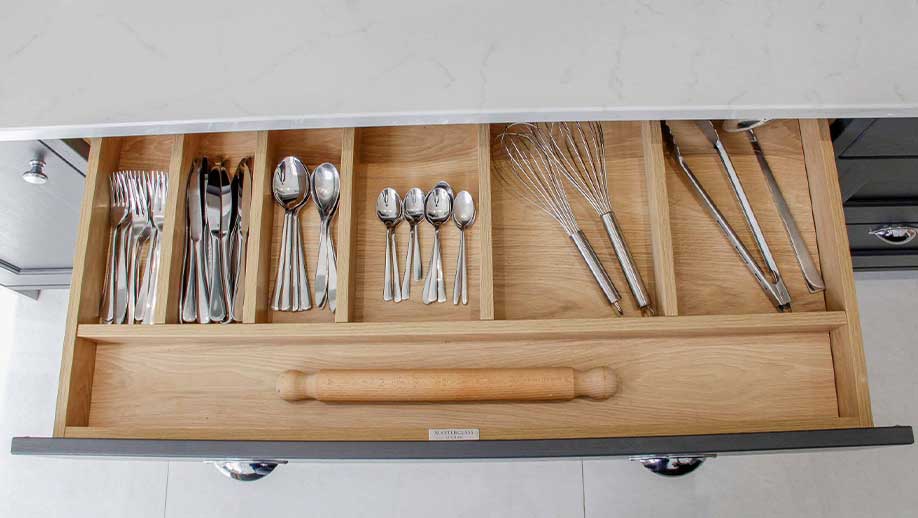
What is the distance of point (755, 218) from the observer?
1001 millimetres

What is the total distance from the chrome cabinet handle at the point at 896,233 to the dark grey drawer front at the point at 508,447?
68cm

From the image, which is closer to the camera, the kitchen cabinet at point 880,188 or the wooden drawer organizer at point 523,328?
the wooden drawer organizer at point 523,328

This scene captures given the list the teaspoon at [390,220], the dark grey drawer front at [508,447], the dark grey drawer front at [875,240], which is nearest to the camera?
the dark grey drawer front at [508,447]

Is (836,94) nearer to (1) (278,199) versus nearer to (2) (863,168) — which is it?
(2) (863,168)

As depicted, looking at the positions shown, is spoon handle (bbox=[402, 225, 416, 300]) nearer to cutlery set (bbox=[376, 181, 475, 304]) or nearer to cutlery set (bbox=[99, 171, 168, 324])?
cutlery set (bbox=[376, 181, 475, 304])

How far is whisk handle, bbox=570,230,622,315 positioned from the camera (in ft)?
3.16

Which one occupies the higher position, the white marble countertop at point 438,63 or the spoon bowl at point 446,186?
the white marble countertop at point 438,63

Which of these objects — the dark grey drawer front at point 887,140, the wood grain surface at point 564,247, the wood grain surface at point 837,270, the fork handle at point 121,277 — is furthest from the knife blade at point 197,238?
the dark grey drawer front at point 887,140

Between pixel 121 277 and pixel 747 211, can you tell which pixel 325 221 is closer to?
pixel 121 277

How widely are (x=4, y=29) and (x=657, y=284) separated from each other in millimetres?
1015

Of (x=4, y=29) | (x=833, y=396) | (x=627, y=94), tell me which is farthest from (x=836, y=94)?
(x=4, y=29)

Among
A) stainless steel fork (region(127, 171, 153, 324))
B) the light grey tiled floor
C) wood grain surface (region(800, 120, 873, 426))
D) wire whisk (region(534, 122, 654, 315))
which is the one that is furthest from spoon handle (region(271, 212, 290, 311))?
wood grain surface (region(800, 120, 873, 426))

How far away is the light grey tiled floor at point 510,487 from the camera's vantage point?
1.38 meters

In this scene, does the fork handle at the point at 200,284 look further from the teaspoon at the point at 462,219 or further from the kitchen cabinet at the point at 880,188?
the kitchen cabinet at the point at 880,188
